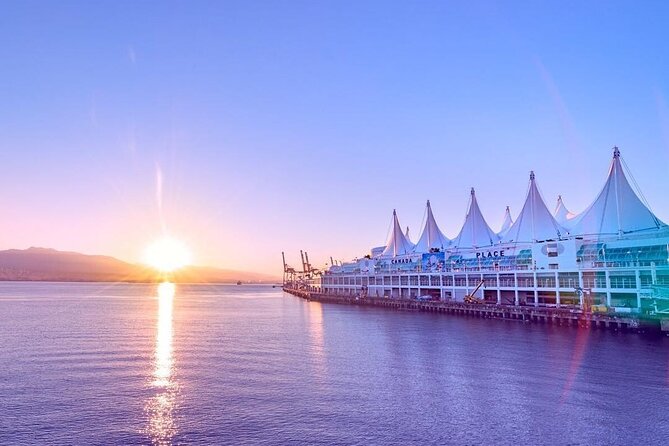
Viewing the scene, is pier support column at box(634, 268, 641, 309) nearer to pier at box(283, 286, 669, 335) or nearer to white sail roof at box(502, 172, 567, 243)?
pier at box(283, 286, 669, 335)

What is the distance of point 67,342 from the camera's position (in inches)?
1661

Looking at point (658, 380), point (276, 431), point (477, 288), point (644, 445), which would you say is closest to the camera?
point (644, 445)

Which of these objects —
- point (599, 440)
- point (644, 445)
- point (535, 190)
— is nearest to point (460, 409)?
point (599, 440)

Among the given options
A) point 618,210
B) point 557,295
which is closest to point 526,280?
point 557,295

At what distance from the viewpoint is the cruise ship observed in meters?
52.6

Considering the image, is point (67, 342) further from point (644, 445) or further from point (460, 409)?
point (644, 445)

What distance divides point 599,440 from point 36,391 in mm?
25653

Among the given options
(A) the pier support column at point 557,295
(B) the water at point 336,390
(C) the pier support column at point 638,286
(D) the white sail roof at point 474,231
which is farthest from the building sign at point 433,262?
(B) the water at point 336,390

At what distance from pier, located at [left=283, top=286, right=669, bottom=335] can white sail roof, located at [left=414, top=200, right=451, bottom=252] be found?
62.1 ft

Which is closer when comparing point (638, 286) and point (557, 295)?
point (638, 286)

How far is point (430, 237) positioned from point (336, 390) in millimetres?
87332

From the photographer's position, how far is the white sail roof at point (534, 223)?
73919mm

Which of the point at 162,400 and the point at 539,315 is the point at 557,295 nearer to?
the point at 539,315

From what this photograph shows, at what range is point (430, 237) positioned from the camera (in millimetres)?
109312
